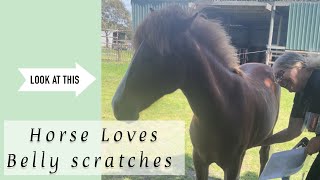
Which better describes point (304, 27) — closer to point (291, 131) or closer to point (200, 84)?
point (291, 131)

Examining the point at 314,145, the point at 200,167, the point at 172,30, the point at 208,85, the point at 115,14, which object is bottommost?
the point at 200,167

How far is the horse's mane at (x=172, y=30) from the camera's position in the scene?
179 centimetres

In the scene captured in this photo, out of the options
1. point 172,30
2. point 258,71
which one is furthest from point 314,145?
point 258,71

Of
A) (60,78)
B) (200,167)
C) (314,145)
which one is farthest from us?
(60,78)

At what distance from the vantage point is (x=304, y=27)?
13.9m

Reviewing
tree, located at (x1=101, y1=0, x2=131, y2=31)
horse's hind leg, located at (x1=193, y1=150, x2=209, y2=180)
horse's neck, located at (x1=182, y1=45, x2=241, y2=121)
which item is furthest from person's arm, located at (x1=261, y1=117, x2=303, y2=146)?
tree, located at (x1=101, y1=0, x2=131, y2=31)

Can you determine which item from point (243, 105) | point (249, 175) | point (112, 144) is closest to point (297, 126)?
point (243, 105)

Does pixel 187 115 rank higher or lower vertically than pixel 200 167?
lower

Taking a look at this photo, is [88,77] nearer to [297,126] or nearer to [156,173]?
[156,173]

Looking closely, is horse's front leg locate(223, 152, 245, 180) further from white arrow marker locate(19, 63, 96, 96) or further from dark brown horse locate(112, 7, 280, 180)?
white arrow marker locate(19, 63, 96, 96)

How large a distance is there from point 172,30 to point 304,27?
13774mm

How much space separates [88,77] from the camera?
3568mm

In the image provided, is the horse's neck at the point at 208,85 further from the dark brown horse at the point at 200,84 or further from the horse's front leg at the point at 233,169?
the horse's front leg at the point at 233,169

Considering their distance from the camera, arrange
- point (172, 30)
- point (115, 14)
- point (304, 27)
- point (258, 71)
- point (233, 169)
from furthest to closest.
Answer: point (115, 14)
point (304, 27)
point (258, 71)
point (233, 169)
point (172, 30)
